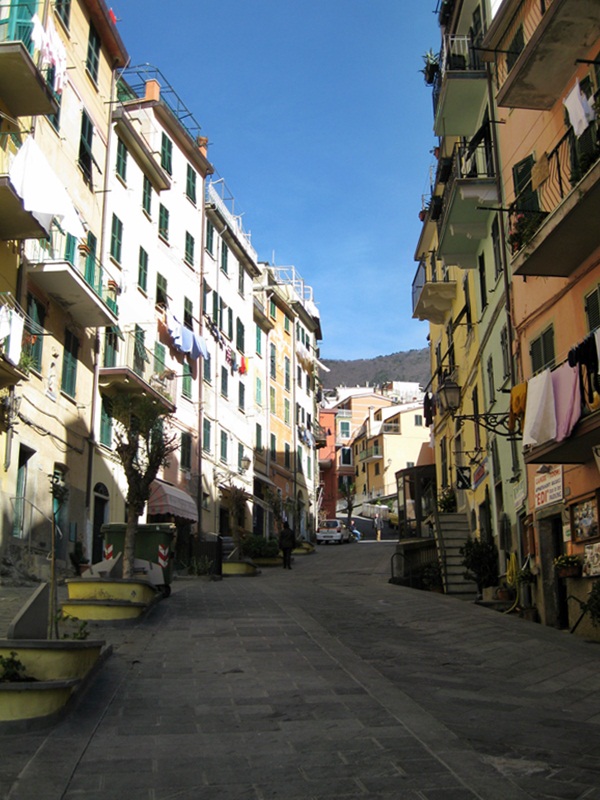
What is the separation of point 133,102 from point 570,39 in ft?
71.0

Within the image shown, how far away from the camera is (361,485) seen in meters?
94.8

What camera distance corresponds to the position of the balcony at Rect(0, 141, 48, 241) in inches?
699

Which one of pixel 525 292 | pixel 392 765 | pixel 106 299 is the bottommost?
pixel 392 765

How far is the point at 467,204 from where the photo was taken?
2131 centimetres

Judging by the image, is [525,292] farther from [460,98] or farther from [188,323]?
[188,323]

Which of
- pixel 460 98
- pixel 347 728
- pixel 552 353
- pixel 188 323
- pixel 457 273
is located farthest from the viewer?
pixel 188 323

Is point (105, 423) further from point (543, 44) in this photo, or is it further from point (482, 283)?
point (543, 44)

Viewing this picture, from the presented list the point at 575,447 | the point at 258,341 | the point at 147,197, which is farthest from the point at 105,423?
the point at 258,341

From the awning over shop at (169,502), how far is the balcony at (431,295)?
423 inches

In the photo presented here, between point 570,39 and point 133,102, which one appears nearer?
point 570,39

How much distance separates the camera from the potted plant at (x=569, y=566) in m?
14.7

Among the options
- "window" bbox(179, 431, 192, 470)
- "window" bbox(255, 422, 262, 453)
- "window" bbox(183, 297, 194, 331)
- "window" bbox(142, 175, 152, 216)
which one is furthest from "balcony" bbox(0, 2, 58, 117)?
"window" bbox(255, 422, 262, 453)

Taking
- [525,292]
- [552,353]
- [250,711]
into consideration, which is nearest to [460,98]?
[525,292]

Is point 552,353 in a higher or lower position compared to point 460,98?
lower
